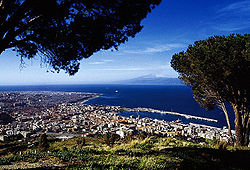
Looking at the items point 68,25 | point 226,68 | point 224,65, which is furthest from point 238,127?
point 68,25

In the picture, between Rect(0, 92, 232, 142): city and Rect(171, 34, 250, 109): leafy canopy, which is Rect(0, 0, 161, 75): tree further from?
Rect(0, 92, 232, 142): city

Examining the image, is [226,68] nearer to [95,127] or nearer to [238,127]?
[238,127]

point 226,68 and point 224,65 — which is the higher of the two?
point 224,65

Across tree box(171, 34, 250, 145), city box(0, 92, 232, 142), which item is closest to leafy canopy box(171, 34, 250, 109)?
tree box(171, 34, 250, 145)

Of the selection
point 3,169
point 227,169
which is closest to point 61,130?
point 3,169

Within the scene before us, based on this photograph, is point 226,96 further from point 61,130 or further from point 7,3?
point 61,130

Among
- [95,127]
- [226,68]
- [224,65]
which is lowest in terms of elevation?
[95,127]
